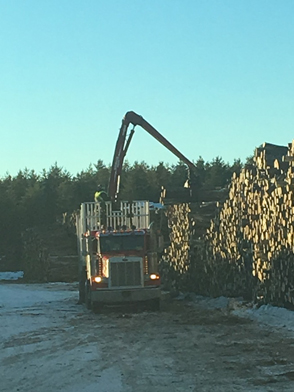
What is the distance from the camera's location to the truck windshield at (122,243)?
809 inches

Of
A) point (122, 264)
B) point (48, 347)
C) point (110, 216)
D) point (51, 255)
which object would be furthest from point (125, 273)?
point (51, 255)

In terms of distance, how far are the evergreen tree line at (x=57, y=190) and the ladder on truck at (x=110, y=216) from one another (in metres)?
34.3

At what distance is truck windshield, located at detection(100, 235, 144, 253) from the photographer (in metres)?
20.5

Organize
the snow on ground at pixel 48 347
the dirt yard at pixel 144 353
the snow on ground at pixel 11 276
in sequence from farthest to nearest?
the snow on ground at pixel 11 276
the snow on ground at pixel 48 347
the dirt yard at pixel 144 353

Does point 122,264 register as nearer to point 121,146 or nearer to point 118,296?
point 118,296

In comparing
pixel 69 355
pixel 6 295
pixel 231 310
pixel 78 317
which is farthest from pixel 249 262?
pixel 6 295

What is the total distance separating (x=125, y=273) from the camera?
20.1 m

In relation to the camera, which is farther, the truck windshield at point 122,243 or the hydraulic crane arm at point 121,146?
the hydraulic crane arm at point 121,146

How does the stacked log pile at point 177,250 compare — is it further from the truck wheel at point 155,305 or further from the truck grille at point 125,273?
the truck grille at point 125,273

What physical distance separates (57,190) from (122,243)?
166 ft

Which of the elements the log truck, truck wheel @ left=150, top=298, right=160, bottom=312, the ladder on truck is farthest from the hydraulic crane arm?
truck wheel @ left=150, top=298, right=160, bottom=312

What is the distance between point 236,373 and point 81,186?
62.0 meters

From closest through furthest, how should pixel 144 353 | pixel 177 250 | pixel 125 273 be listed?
1. pixel 144 353
2. pixel 125 273
3. pixel 177 250

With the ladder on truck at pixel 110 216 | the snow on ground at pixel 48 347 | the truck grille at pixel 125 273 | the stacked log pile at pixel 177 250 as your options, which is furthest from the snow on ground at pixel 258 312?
the stacked log pile at pixel 177 250
